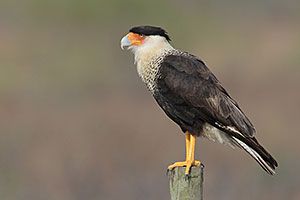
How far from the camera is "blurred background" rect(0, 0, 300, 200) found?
26.9 feet

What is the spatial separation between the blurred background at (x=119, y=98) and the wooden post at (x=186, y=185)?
2.58m

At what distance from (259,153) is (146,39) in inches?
39.0

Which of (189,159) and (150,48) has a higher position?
(150,48)

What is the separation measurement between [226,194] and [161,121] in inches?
135

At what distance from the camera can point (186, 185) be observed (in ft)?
16.3

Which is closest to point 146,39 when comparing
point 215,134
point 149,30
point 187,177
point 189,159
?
point 149,30

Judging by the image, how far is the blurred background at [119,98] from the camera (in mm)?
8188

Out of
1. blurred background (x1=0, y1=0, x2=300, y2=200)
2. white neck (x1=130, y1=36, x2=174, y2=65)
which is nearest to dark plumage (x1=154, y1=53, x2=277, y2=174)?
white neck (x1=130, y1=36, x2=174, y2=65)

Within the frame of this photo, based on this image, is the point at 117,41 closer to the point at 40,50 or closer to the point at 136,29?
the point at 40,50

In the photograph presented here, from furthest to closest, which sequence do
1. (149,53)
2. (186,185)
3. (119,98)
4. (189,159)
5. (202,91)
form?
(119,98) → (149,53) → (202,91) → (189,159) → (186,185)

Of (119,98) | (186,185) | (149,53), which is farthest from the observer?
(119,98)

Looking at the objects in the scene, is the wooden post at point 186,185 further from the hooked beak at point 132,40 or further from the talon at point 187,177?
the hooked beak at point 132,40

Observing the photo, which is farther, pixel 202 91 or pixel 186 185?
pixel 202 91

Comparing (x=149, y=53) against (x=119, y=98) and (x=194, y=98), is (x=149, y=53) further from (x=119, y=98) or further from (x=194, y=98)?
(x=119, y=98)
